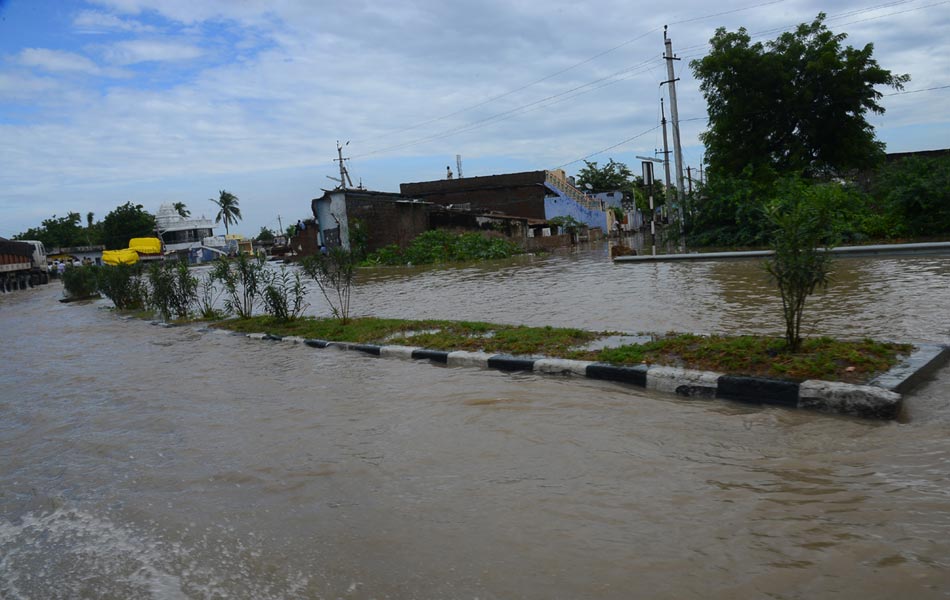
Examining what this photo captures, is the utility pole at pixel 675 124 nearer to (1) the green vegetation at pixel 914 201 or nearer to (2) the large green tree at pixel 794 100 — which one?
(2) the large green tree at pixel 794 100

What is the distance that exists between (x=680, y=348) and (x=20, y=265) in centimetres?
4740

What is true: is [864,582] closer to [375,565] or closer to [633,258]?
[375,565]

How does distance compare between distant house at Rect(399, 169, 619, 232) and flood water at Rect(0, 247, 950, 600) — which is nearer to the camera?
flood water at Rect(0, 247, 950, 600)

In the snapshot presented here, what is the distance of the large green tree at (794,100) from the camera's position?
28953mm

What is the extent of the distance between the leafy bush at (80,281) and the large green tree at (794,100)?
2739 cm

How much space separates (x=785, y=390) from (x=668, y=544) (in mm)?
2666

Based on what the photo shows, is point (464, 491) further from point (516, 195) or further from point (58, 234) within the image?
point (58, 234)

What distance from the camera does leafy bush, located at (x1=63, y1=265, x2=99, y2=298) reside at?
90.5 feet

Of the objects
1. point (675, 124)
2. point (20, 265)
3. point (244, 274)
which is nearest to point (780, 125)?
point (675, 124)

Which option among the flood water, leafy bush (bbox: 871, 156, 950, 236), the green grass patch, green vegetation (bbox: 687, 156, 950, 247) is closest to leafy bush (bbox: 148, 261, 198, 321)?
the flood water

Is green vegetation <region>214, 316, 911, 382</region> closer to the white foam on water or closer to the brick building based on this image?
the white foam on water

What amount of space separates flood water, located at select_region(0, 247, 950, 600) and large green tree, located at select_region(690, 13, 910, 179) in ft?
83.3

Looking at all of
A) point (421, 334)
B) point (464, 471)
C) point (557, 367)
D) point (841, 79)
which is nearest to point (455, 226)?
point (841, 79)

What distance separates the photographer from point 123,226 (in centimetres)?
7550
